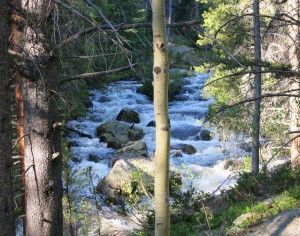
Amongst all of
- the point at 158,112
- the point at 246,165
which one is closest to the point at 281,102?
the point at 246,165

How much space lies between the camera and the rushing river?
14.7m

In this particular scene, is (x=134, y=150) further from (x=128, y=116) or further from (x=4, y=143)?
(x=4, y=143)

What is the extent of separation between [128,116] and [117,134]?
302 centimetres

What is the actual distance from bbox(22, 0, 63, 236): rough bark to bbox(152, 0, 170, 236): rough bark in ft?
6.28

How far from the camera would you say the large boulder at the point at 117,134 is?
1737cm

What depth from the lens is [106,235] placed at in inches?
351

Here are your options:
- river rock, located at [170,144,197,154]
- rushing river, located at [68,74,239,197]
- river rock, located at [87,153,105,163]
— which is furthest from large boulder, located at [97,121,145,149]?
river rock, located at [170,144,197,154]

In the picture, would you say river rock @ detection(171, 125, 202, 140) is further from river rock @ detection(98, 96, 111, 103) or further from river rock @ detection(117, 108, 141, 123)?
river rock @ detection(98, 96, 111, 103)

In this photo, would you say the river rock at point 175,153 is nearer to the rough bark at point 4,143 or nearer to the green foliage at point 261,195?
the green foliage at point 261,195

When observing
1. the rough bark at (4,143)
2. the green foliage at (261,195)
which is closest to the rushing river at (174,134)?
the green foliage at (261,195)

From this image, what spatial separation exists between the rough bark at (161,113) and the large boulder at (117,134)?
1377 cm

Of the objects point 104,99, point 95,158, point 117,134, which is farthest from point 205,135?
point 104,99

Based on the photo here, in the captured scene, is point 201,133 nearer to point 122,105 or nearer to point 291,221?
point 122,105

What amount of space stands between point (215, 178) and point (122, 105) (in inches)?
384
